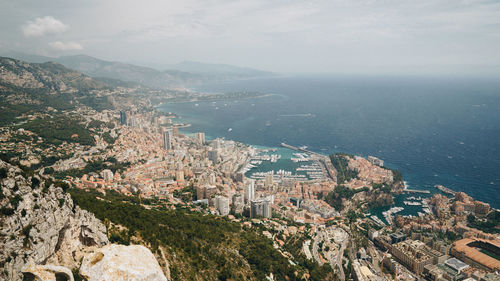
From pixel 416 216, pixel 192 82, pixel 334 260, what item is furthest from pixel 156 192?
pixel 192 82

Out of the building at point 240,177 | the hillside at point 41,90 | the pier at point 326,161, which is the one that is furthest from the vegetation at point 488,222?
the hillside at point 41,90

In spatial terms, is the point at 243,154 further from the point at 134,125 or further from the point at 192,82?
the point at 192,82

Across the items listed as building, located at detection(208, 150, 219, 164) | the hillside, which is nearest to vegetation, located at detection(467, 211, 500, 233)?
building, located at detection(208, 150, 219, 164)

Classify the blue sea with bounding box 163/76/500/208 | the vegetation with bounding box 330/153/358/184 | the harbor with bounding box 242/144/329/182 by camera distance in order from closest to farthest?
the vegetation with bounding box 330/153/358/184, the blue sea with bounding box 163/76/500/208, the harbor with bounding box 242/144/329/182

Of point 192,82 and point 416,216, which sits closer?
point 416,216

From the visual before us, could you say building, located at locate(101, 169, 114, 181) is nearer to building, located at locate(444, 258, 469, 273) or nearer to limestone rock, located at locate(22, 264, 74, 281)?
limestone rock, located at locate(22, 264, 74, 281)

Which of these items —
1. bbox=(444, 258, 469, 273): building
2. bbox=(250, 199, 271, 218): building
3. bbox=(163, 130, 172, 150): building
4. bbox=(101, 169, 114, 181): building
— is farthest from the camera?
bbox=(163, 130, 172, 150): building
